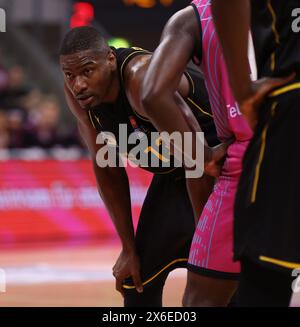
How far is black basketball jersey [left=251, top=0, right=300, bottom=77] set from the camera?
247 centimetres

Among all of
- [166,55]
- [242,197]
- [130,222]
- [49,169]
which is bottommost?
[49,169]

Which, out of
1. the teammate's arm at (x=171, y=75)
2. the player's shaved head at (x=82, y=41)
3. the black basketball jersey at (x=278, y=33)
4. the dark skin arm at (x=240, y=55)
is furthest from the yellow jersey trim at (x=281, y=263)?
the player's shaved head at (x=82, y=41)

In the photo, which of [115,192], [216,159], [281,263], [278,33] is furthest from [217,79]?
[115,192]

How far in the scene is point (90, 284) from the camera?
8.02m

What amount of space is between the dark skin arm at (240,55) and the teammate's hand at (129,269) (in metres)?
1.83

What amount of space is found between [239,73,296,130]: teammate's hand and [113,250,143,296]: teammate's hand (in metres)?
1.85

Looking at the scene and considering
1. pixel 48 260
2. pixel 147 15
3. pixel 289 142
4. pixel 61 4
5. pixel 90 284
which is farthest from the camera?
pixel 147 15

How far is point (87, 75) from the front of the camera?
12.4 feet

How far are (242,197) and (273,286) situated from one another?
0.28 meters

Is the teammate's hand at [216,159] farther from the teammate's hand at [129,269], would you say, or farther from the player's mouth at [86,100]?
the teammate's hand at [129,269]

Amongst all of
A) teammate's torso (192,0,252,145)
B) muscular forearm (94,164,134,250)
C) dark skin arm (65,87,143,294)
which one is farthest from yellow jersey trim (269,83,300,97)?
muscular forearm (94,164,134,250)

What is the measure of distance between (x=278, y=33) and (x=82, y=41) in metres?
1.47
